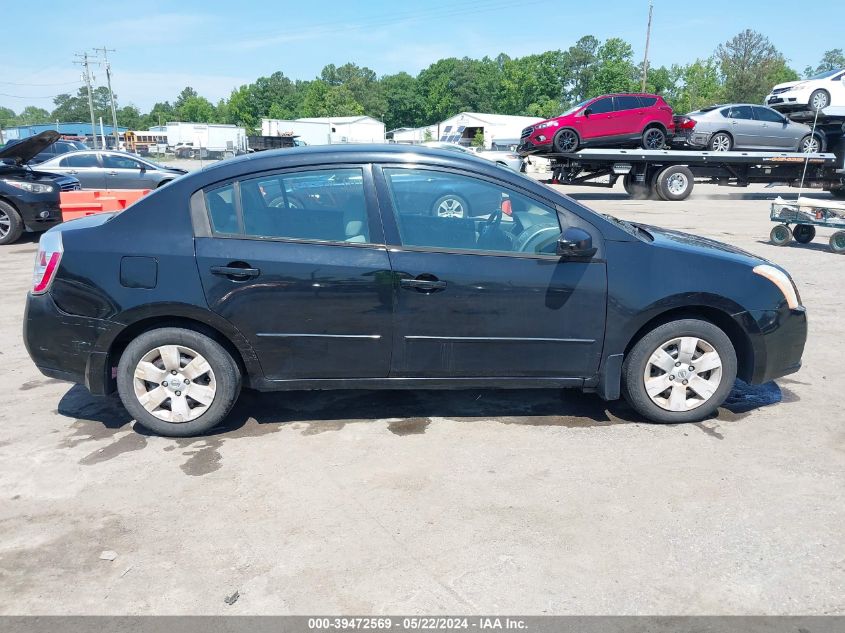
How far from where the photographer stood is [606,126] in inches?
754

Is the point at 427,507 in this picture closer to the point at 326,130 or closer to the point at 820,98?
the point at 820,98

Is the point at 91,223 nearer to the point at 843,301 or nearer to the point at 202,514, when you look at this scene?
the point at 202,514

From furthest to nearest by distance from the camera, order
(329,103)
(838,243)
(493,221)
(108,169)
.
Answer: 1. (329,103)
2. (108,169)
3. (838,243)
4. (493,221)

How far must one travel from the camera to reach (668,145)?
20.2 meters

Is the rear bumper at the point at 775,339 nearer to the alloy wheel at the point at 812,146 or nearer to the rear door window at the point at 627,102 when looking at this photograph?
the rear door window at the point at 627,102

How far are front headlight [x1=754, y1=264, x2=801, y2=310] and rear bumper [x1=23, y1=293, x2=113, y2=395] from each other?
13.3 ft

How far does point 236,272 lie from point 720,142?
19.8 meters

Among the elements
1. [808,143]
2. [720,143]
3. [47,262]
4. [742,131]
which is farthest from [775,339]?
[808,143]

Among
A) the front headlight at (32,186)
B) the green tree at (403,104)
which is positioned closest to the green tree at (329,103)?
the green tree at (403,104)

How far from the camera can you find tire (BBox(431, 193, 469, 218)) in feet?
13.4

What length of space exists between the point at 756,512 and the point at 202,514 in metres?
2.73

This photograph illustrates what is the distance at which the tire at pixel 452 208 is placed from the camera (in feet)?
13.4

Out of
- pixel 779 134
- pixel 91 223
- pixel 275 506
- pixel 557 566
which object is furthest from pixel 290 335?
pixel 779 134

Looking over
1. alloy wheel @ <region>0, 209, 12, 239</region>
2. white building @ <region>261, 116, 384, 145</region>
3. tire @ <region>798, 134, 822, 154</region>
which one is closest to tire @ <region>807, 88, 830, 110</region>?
tire @ <region>798, 134, 822, 154</region>
